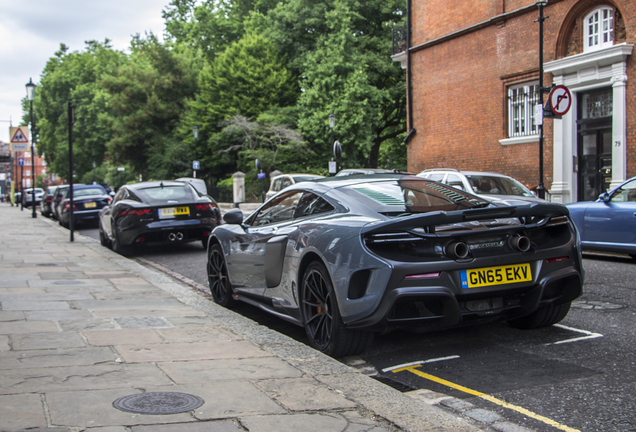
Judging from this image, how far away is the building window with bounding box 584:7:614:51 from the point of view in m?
17.4

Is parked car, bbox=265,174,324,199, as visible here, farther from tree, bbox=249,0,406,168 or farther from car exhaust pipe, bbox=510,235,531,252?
tree, bbox=249,0,406,168

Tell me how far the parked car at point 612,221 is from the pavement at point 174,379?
6.51 m

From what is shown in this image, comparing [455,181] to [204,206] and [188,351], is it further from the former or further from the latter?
[188,351]

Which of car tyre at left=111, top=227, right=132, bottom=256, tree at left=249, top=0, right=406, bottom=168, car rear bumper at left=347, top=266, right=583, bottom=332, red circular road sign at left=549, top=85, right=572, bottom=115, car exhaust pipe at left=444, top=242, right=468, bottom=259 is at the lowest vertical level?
car tyre at left=111, top=227, right=132, bottom=256

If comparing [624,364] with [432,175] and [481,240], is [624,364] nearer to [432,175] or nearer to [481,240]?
[481,240]

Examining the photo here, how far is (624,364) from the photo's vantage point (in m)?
4.30

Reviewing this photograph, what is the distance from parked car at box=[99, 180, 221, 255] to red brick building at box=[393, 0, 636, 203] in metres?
10.7

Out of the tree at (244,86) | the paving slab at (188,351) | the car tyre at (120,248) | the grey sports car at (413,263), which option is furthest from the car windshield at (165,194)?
the tree at (244,86)

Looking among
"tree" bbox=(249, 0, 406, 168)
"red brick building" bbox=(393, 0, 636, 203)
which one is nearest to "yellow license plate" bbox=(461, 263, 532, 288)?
"red brick building" bbox=(393, 0, 636, 203)

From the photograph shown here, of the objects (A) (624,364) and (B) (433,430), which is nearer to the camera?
(B) (433,430)

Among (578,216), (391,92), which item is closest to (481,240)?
(578,216)

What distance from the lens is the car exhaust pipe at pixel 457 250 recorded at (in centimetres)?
427

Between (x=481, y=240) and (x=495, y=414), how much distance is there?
1.32 meters

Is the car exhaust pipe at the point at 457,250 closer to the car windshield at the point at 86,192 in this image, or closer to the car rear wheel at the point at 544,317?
the car rear wheel at the point at 544,317
